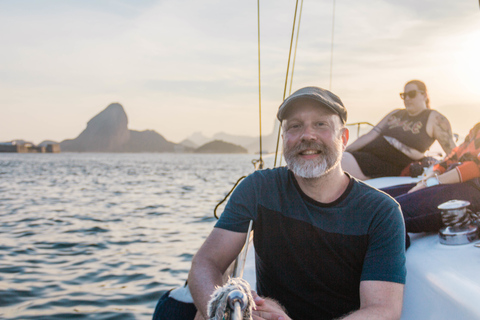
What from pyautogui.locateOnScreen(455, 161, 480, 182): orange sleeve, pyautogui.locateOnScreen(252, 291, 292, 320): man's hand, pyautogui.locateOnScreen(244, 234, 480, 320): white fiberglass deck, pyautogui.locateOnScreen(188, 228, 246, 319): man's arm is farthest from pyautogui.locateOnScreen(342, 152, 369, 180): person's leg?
pyautogui.locateOnScreen(252, 291, 292, 320): man's hand

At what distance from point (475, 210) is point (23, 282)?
5192 millimetres

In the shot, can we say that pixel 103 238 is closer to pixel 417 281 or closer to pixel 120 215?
pixel 120 215

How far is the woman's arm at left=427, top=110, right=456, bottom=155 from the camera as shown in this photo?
380cm

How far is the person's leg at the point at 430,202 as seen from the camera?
216 centimetres

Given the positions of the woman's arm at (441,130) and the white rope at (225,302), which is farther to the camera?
the woman's arm at (441,130)

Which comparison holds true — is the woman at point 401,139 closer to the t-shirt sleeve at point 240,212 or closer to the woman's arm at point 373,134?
the woman's arm at point 373,134

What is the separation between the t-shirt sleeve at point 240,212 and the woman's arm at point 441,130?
262 cm

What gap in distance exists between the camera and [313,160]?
179cm

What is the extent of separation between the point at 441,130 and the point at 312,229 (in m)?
2.62

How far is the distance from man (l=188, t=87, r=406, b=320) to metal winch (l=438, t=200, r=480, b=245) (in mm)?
443

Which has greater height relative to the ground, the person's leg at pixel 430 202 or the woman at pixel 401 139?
the woman at pixel 401 139

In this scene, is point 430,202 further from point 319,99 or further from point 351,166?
point 351,166

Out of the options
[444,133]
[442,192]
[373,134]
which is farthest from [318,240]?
[373,134]

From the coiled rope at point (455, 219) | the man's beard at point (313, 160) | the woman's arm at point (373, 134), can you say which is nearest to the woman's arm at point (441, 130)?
the woman's arm at point (373, 134)
